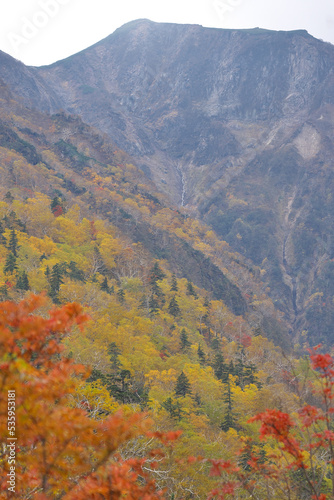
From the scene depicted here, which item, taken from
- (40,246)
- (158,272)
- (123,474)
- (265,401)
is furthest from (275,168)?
(123,474)

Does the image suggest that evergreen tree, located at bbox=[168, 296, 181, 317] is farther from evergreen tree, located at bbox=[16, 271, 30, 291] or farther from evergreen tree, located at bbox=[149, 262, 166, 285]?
evergreen tree, located at bbox=[16, 271, 30, 291]

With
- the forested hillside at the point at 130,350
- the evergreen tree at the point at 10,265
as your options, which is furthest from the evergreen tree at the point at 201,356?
the evergreen tree at the point at 10,265

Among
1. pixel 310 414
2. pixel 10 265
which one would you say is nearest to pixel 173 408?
pixel 310 414

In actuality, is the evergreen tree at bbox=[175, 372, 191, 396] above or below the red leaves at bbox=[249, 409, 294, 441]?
below

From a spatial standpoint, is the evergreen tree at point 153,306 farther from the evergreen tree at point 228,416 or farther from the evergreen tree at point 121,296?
the evergreen tree at point 228,416

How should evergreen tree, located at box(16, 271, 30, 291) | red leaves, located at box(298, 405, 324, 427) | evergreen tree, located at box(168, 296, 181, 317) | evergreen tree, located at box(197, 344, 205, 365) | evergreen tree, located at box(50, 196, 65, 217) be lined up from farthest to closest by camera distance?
evergreen tree, located at box(50, 196, 65, 217) < evergreen tree, located at box(168, 296, 181, 317) < evergreen tree, located at box(197, 344, 205, 365) < evergreen tree, located at box(16, 271, 30, 291) < red leaves, located at box(298, 405, 324, 427)

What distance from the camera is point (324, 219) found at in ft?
565

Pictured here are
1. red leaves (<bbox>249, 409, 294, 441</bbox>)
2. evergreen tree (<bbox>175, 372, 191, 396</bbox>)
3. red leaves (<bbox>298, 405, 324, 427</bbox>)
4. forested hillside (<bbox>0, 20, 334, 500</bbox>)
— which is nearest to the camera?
forested hillside (<bbox>0, 20, 334, 500</bbox>)

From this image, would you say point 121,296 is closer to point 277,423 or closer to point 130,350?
point 130,350

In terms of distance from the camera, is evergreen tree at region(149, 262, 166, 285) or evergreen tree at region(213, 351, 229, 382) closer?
evergreen tree at region(213, 351, 229, 382)

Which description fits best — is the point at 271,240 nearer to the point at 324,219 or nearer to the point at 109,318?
the point at 324,219

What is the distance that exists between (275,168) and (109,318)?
177754 millimetres

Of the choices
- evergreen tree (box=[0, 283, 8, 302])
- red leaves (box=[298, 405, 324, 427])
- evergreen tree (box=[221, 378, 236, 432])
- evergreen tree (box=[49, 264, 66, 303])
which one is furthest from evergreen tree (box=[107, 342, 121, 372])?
red leaves (box=[298, 405, 324, 427])

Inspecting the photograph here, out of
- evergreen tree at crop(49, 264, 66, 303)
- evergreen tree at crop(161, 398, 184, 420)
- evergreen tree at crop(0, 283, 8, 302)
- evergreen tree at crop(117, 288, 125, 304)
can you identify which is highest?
evergreen tree at crop(161, 398, 184, 420)
